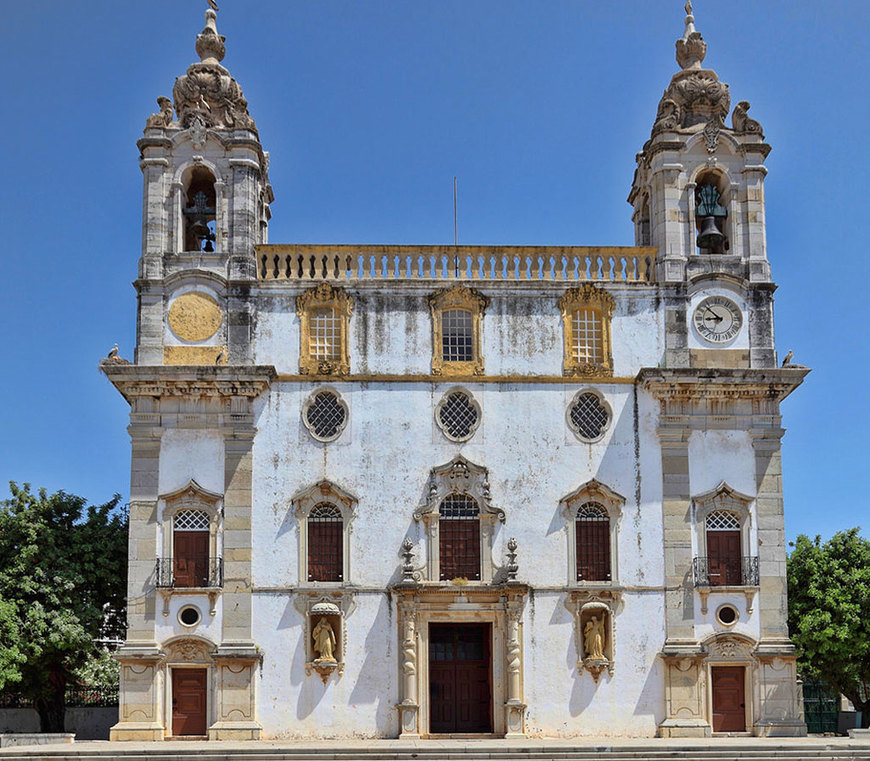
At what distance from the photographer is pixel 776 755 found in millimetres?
24234

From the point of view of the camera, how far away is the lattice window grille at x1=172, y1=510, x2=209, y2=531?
2716 cm

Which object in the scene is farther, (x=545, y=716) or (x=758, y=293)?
(x=758, y=293)

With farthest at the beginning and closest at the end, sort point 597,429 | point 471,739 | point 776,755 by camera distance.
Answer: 1. point 597,429
2. point 471,739
3. point 776,755

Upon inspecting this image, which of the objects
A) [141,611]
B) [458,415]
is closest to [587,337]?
[458,415]

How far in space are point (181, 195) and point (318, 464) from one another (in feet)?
23.7

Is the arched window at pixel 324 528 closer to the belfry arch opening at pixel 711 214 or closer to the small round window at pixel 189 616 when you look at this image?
the small round window at pixel 189 616

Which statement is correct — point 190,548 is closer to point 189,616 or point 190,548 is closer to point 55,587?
point 189,616

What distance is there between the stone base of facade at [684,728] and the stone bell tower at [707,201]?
26.2 ft

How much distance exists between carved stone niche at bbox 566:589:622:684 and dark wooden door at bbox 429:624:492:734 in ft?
6.56

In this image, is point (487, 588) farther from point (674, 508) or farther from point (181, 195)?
point (181, 195)

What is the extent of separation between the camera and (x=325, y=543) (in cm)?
2731

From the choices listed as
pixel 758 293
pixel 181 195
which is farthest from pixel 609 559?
pixel 181 195

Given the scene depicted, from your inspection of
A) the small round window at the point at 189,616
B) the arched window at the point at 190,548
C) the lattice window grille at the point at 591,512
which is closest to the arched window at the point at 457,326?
the lattice window grille at the point at 591,512

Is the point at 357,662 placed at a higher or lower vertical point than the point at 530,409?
A: lower
